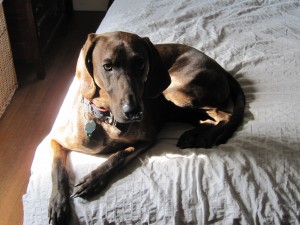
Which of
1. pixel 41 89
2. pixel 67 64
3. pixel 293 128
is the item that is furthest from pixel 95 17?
pixel 293 128

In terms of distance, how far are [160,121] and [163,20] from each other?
2.50ft

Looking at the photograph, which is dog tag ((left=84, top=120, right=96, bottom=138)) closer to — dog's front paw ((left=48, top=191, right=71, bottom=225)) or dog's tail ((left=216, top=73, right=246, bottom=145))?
dog's front paw ((left=48, top=191, right=71, bottom=225))

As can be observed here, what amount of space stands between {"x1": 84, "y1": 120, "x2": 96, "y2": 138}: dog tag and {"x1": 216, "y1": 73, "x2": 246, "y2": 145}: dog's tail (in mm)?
412

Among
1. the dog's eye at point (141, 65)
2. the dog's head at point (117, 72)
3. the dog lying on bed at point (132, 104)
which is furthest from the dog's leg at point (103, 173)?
the dog's eye at point (141, 65)

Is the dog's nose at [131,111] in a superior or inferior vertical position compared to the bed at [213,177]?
superior

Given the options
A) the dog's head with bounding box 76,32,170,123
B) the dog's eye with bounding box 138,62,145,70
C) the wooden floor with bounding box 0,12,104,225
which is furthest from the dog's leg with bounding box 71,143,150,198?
the wooden floor with bounding box 0,12,104,225

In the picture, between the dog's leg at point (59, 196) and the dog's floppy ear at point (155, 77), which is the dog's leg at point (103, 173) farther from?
the dog's floppy ear at point (155, 77)

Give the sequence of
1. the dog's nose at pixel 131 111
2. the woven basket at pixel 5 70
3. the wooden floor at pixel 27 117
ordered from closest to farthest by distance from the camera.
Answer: the dog's nose at pixel 131 111 → the wooden floor at pixel 27 117 → the woven basket at pixel 5 70

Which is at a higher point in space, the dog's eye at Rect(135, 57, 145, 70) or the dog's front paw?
the dog's eye at Rect(135, 57, 145, 70)

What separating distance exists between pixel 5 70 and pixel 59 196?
1.29 m

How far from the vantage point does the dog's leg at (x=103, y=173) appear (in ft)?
4.25

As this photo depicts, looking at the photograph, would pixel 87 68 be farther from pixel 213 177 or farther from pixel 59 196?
pixel 213 177

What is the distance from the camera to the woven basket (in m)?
2.32

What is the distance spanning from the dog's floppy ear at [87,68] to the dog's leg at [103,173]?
0.21 m
